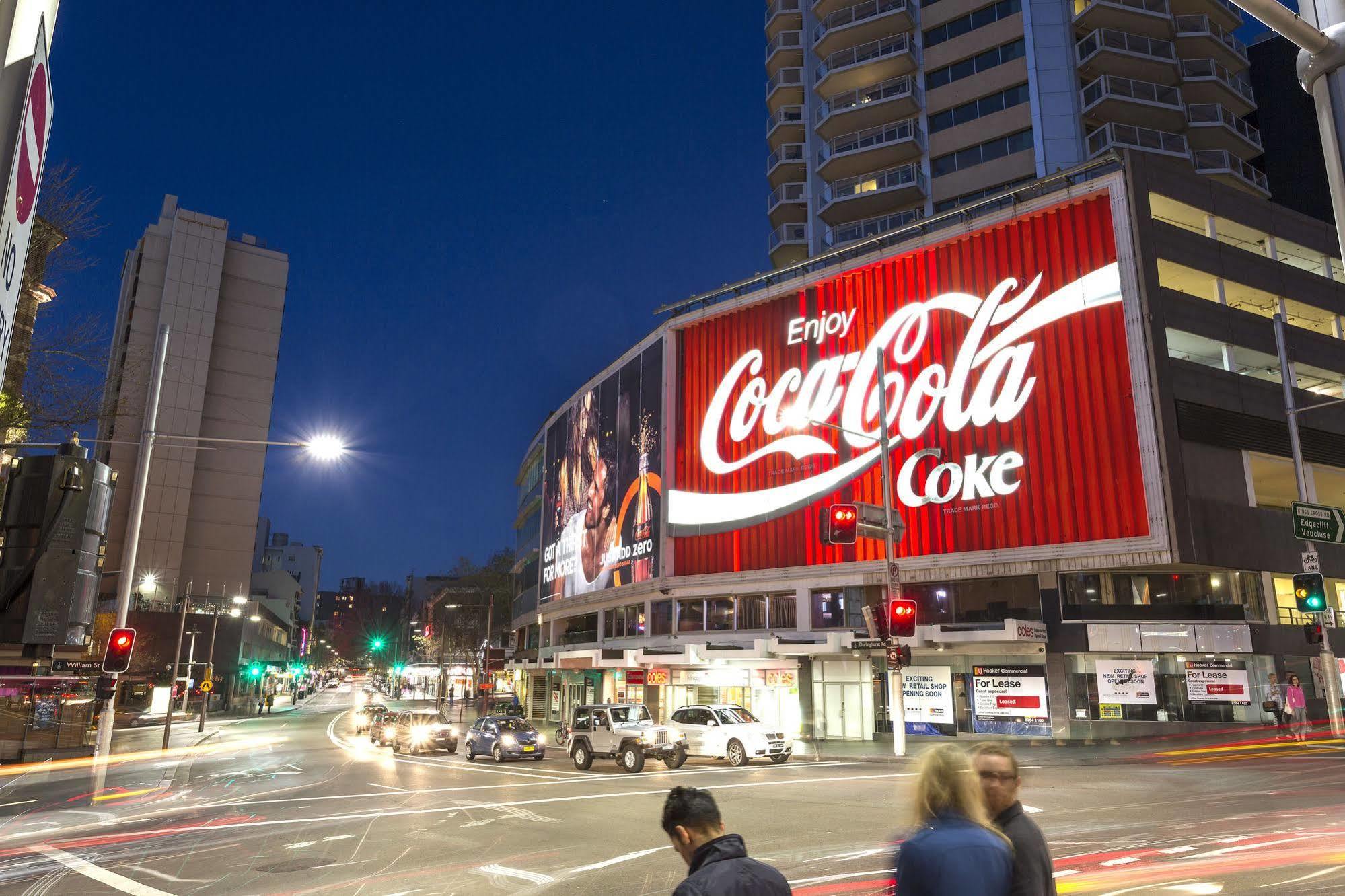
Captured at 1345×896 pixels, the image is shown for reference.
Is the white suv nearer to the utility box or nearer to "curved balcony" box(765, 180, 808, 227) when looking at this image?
the utility box

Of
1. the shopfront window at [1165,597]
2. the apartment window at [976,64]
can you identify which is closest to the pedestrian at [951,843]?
the shopfront window at [1165,597]

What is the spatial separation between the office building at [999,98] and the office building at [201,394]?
55.2m

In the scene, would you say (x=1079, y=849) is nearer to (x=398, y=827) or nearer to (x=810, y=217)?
(x=398, y=827)

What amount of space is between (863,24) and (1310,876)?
180ft

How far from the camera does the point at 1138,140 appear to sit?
157 feet

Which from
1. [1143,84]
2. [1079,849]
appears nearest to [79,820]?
[1079,849]

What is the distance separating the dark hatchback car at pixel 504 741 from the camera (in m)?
29.8

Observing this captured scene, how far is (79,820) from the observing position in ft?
53.7

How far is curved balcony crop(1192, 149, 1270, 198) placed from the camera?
4925cm

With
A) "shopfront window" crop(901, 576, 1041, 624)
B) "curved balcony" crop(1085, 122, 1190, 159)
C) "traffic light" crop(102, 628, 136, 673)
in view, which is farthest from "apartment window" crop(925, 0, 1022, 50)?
"traffic light" crop(102, 628, 136, 673)

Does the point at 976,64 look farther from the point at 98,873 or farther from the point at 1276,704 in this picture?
the point at 98,873

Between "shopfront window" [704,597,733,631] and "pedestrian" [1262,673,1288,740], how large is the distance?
21.2 metres

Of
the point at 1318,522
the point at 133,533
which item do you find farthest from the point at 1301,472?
the point at 133,533

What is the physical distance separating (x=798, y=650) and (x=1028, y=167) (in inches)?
Result: 1246
